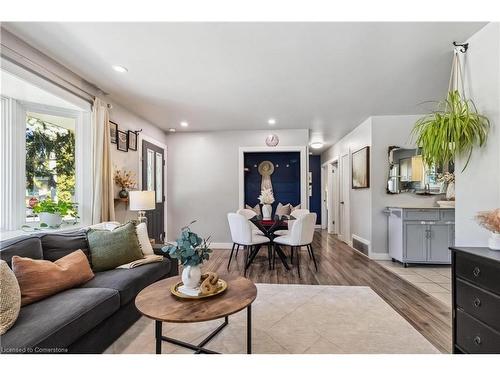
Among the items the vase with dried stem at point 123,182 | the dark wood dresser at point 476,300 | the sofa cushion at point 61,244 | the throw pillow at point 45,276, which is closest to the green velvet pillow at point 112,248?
the sofa cushion at point 61,244

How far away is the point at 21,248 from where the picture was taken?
1.80 m

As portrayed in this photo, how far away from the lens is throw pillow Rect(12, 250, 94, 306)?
5.25ft

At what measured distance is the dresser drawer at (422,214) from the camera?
12.0ft

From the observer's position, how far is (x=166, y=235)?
202 inches

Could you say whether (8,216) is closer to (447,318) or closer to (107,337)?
(107,337)

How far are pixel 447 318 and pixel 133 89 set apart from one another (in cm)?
425

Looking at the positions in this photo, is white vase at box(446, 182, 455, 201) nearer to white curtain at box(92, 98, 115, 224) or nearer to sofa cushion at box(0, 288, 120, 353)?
sofa cushion at box(0, 288, 120, 353)

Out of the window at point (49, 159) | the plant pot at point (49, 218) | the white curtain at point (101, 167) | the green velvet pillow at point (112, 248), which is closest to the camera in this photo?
the green velvet pillow at point (112, 248)

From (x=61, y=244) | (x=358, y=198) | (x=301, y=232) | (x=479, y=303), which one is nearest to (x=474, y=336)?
(x=479, y=303)

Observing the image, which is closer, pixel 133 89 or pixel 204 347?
pixel 204 347

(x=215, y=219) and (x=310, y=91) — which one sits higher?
(x=310, y=91)

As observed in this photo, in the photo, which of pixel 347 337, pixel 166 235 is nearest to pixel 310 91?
pixel 347 337

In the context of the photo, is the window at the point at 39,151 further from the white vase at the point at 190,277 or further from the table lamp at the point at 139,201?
the white vase at the point at 190,277

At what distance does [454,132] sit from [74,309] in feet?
9.83
